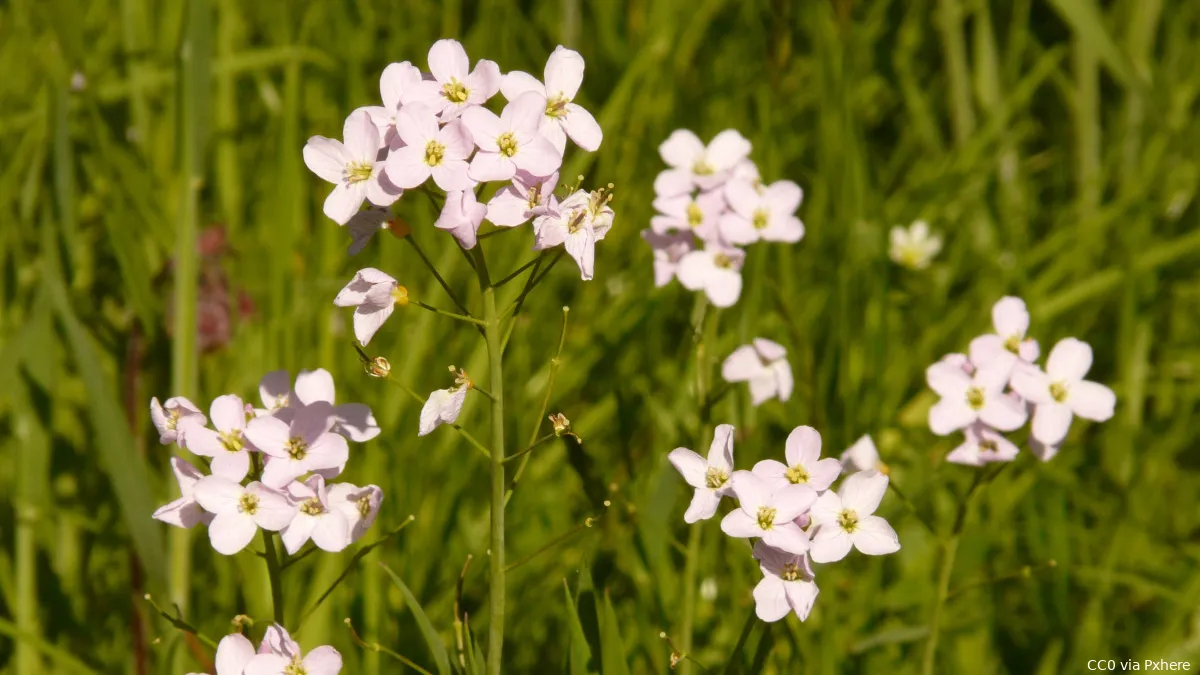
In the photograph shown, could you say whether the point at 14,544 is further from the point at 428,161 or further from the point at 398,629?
the point at 428,161

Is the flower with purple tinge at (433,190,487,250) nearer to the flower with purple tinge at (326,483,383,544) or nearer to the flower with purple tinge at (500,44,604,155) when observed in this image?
the flower with purple tinge at (500,44,604,155)

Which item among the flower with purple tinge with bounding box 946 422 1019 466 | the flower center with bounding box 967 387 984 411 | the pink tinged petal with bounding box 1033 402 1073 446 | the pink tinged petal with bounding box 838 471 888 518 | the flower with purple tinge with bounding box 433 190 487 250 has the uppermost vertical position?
the flower with purple tinge with bounding box 433 190 487 250

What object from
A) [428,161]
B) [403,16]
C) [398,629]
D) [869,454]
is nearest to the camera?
[428,161]

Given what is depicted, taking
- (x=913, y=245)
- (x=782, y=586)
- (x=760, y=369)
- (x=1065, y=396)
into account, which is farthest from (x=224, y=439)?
(x=913, y=245)

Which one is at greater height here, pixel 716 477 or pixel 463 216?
pixel 463 216

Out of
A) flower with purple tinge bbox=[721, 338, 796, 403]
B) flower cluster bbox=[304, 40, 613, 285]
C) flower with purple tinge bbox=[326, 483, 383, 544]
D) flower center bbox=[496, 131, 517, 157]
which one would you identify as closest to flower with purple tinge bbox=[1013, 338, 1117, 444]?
flower with purple tinge bbox=[721, 338, 796, 403]

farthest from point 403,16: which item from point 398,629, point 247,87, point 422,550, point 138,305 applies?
point 398,629

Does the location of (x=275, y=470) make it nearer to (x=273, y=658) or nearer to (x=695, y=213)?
(x=273, y=658)
